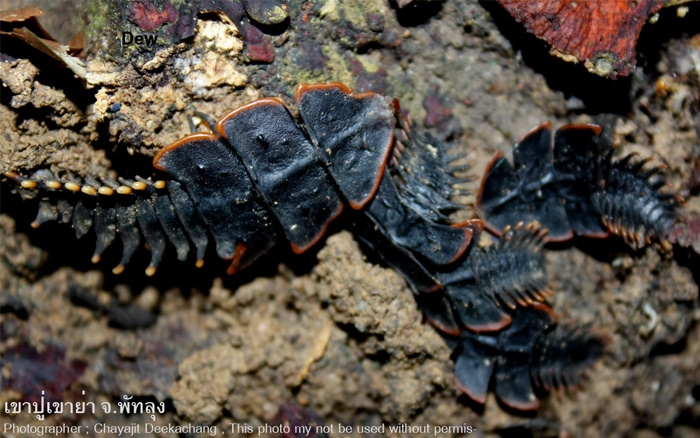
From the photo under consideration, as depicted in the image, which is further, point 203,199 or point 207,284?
point 207,284

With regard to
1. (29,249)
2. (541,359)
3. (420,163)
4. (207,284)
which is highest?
(420,163)

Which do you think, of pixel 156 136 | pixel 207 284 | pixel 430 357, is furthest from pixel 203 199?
pixel 430 357

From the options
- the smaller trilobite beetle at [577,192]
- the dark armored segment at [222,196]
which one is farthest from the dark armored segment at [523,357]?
the dark armored segment at [222,196]

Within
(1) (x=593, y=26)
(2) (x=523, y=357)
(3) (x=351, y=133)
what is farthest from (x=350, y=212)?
(1) (x=593, y=26)

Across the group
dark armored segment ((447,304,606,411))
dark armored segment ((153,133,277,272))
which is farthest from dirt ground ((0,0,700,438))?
dark armored segment ((153,133,277,272))

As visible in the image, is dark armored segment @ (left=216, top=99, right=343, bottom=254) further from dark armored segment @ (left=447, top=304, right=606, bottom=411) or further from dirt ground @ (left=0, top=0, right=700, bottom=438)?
dark armored segment @ (left=447, top=304, right=606, bottom=411)

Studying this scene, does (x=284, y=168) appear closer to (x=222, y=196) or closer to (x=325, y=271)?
(x=222, y=196)

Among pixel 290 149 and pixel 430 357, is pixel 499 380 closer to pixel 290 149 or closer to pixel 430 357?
pixel 430 357
